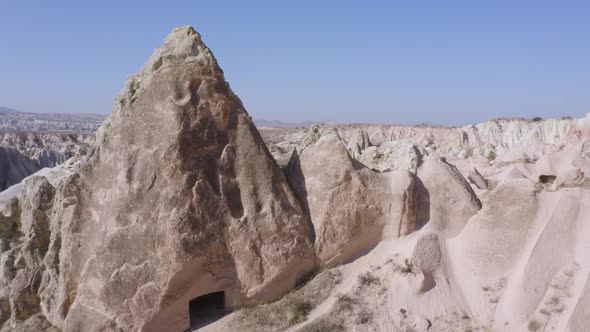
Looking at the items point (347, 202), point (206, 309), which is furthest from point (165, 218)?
point (347, 202)

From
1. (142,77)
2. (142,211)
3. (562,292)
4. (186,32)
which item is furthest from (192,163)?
(562,292)

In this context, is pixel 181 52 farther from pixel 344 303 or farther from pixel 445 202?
pixel 445 202

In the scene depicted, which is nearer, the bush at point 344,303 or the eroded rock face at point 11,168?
the bush at point 344,303

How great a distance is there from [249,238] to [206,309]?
5.61 ft

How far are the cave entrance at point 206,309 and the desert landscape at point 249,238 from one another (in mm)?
39

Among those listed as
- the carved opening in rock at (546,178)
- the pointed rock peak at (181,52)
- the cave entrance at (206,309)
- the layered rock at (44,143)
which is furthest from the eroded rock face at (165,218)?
the layered rock at (44,143)

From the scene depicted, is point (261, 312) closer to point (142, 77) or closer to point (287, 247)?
point (287, 247)

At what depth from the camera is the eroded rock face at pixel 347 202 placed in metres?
9.86

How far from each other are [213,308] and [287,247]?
1.89 m

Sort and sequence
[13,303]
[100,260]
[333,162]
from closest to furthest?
[100,260]
[13,303]
[333,162]

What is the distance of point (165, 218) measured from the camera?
870 centimetres

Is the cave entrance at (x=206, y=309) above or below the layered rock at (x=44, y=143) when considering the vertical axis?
above

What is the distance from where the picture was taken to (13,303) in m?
9.25

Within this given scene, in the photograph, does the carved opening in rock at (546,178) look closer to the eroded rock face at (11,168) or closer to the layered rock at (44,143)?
the eroded rock face at (11,168)
